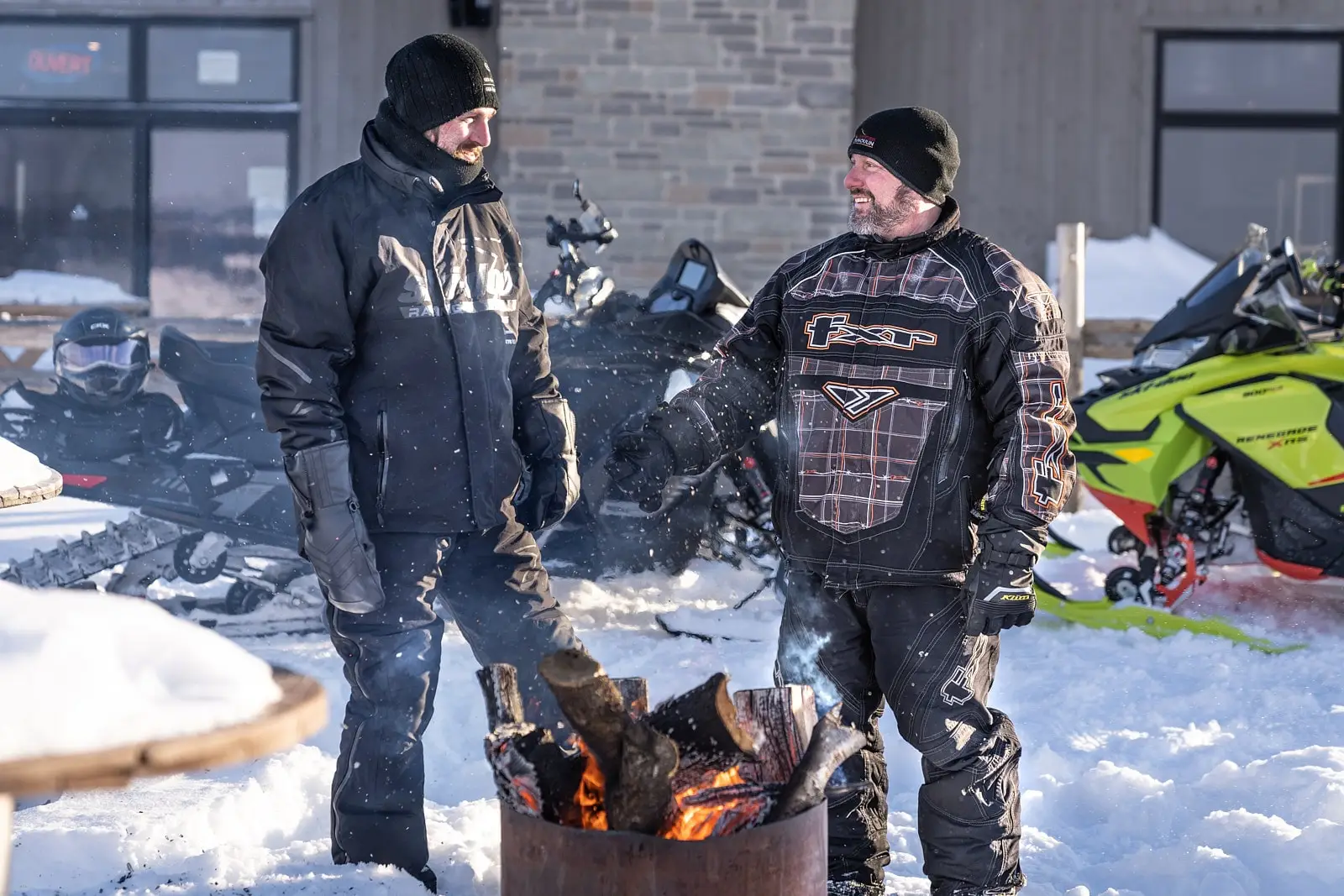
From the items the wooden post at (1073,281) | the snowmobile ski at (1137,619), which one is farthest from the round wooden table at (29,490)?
the wooden post at (1073,281)

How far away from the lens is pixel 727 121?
1087cm

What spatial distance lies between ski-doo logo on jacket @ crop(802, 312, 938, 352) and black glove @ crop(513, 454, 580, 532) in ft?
2.09

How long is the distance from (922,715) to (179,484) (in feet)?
11.8

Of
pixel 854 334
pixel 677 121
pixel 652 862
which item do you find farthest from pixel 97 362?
pixel 677 121

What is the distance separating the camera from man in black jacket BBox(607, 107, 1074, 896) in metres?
3.02

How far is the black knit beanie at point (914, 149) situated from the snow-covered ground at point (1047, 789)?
1581 millimetres

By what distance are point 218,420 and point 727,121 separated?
5.89 meters

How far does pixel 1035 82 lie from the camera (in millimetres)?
11789

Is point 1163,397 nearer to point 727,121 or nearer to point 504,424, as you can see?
point 504,424

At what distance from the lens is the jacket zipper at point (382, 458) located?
10.4 ft

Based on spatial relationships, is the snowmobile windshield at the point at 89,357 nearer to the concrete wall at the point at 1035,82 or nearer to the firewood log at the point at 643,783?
the firewood log at the point at 643,783

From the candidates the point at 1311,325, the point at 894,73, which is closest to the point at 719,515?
the point at 1311,325

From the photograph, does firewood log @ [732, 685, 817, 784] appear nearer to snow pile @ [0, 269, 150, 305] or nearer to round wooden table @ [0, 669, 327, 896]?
round wooden table @ [0, 669, 327, 896]

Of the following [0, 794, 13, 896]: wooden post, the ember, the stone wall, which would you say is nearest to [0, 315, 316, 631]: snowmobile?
the ember
